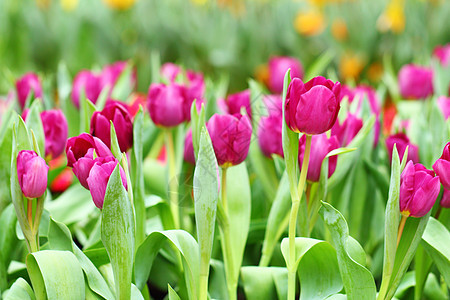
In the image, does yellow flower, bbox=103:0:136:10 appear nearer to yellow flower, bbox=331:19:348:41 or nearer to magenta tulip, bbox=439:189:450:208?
yellow flower, bbox=331:19:348:41

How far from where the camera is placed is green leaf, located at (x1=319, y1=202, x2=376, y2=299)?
663 millimetres

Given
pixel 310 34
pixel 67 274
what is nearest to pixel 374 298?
pixel 67 274

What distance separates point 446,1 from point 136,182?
2.24m

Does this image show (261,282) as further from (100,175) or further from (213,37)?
(213,37)

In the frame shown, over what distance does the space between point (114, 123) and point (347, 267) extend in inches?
13.1

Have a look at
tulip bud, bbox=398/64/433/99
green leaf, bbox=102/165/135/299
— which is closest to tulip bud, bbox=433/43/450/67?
tulip bud, bbox=398/64/433/99

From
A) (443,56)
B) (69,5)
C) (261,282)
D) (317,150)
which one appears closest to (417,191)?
(317,150)

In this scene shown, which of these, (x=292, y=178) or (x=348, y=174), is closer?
(x=292, y=178)

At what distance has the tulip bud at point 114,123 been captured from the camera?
727 millimetres

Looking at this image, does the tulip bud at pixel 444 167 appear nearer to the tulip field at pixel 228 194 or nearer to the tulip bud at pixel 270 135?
the tulip field at pixel 228 194

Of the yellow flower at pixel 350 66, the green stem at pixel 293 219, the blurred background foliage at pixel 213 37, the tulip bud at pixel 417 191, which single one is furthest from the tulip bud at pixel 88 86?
the yellow flower at pixel 350 66

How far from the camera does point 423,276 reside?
2.66 feet

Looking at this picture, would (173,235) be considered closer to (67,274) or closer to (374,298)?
(67,274)

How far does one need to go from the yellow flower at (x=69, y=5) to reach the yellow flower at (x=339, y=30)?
3.78 ft
